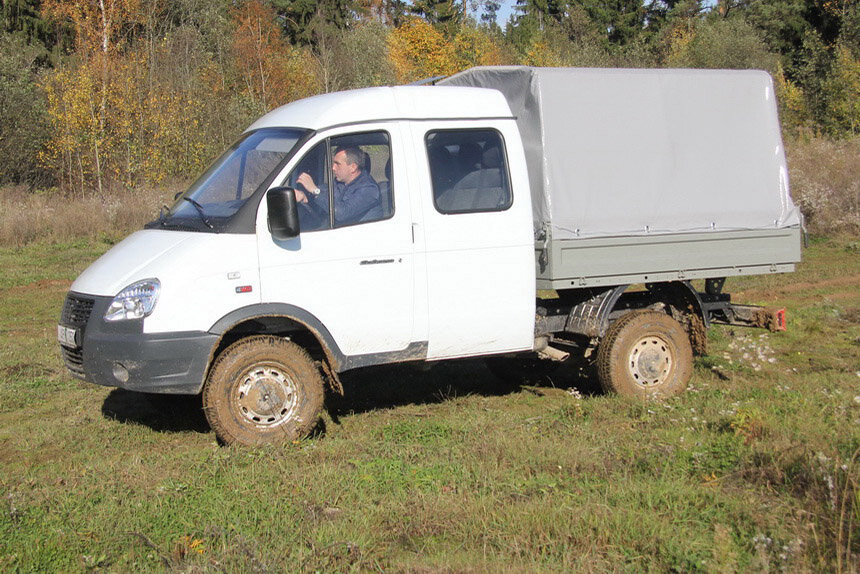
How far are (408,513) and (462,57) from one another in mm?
43844

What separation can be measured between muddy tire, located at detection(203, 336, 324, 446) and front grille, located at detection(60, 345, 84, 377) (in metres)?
0.89

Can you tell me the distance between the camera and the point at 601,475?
5.50 metres

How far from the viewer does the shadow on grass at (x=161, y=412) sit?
24.4ft

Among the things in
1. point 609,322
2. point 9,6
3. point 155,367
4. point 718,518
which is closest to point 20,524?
point 155,367

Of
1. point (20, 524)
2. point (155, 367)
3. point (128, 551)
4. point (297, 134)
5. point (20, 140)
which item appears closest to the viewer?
point (128, 551)

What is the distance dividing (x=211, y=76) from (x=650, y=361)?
2935cm

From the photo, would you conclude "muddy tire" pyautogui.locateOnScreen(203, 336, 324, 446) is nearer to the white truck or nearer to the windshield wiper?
the white truck

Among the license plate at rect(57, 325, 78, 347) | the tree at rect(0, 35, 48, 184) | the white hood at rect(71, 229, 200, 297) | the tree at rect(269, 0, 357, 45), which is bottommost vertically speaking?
the license plate at rect(57, 325, 78, 347)

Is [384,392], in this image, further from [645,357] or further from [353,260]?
[645,357]

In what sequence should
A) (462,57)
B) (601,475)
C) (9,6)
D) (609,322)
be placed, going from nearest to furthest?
(601,475) < (609,322) < (9,6) < (462,57)

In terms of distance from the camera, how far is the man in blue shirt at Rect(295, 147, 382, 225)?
6617 mm

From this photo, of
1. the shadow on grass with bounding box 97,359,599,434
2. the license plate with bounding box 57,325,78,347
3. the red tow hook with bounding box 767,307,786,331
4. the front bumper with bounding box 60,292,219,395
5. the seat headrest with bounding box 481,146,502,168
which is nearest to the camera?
the front bumper with bounding box 60,292,219,395

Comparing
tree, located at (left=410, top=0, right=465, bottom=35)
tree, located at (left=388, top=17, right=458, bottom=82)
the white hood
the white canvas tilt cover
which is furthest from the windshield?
tree, located at (left=410, top=0, right=465, bottom=35)

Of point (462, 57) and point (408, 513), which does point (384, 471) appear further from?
point (462, 57)
